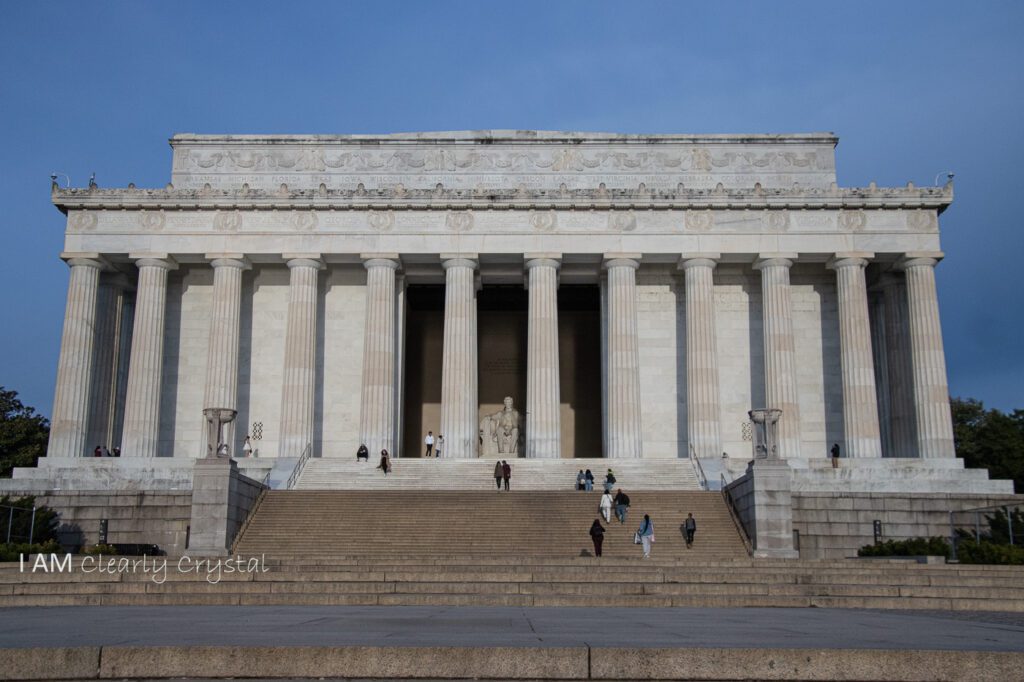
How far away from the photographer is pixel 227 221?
46531mm

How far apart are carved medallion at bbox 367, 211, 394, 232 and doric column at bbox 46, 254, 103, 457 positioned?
12.7 m

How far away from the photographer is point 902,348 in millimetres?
47312

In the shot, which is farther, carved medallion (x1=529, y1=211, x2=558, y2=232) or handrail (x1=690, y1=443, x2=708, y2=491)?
carved medallion (x1=529, y1=211, x2=558, y2=232)

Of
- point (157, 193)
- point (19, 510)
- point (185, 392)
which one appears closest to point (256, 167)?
point (157, 193)

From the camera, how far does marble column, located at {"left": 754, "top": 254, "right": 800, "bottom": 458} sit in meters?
44.6

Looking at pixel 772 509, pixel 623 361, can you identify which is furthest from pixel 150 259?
pixel 772 509

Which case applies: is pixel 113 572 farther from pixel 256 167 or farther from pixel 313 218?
pixel 256 167

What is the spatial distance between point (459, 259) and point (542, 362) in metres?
6.08

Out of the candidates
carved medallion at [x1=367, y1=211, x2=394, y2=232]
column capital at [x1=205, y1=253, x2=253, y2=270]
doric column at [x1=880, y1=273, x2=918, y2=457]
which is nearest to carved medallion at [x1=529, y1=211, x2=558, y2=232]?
carved medallion at [x1=367, y1=211, x2=394, y2=232]

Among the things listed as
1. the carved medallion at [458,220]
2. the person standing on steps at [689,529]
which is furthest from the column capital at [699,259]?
the person standing on steps at [689,529]

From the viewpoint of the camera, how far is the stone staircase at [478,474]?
39.6m

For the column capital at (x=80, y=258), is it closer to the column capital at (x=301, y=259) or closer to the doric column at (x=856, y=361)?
the column capital at (x=301, y=259)

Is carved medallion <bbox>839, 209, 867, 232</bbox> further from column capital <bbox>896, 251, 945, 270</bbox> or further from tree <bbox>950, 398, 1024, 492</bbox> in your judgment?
tree <bbox>950, 398, 1024, 492</bbox>

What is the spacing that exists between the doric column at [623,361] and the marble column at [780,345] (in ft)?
19.3
